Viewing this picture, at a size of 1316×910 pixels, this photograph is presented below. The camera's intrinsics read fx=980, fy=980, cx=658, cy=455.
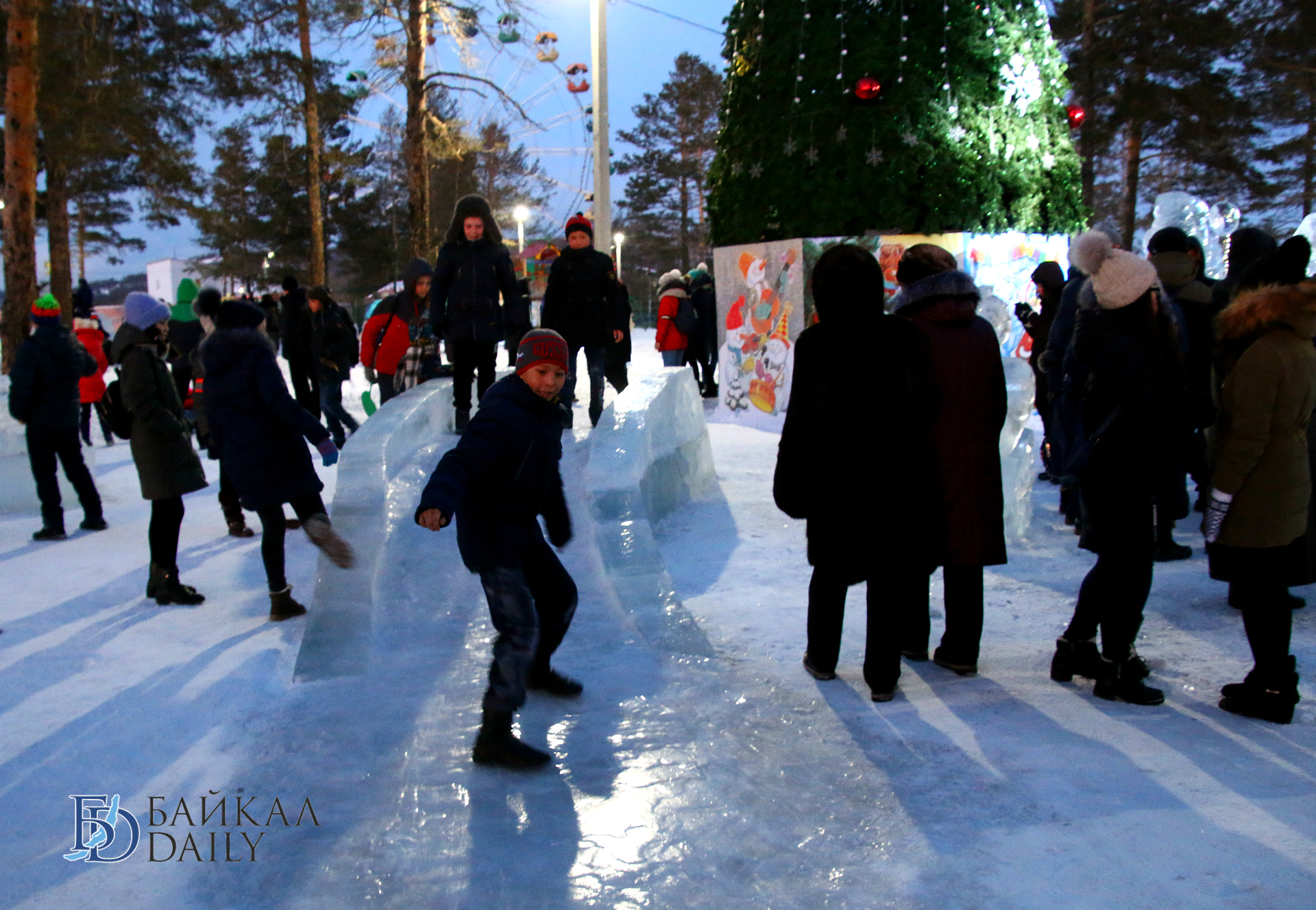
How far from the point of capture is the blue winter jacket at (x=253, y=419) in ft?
16.7

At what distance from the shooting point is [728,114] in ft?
38.5

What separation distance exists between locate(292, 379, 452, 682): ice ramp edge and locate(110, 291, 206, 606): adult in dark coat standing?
0.92m

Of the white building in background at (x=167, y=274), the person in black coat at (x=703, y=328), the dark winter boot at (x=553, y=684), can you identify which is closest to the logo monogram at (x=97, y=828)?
the dark winter boot at (x=553, y=684)

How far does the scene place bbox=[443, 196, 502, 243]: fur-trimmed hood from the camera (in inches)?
304

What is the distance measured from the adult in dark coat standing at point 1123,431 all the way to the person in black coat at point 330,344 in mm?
7658

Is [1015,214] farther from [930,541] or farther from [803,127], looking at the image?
[930,541]

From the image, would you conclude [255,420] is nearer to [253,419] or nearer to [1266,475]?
[253,419]

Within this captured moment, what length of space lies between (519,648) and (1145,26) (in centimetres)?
2917

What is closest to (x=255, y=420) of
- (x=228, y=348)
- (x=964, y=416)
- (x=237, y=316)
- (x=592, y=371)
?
(x=228, y=348)

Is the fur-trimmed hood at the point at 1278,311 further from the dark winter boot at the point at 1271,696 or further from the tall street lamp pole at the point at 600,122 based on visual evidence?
the tall street lamp pole at the point at 600,122

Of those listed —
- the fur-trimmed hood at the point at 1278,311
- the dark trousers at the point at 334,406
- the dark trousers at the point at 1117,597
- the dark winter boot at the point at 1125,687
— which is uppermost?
the fur-trimmed hood at the point at 1278,311

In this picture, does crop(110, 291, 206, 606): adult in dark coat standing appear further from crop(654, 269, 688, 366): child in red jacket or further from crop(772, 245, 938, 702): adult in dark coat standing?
crop(654, 269, 688, 366): child in red jacket

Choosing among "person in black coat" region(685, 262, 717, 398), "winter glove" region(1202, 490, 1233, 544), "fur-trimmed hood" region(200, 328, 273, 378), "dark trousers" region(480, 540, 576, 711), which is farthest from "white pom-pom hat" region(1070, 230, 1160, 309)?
"person in black coat" region(685, 262, 717, 398)

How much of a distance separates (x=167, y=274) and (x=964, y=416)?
8058 centimetres
